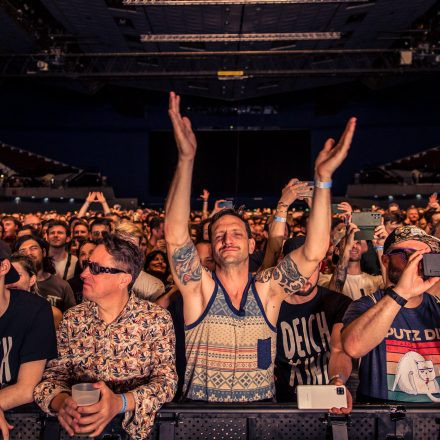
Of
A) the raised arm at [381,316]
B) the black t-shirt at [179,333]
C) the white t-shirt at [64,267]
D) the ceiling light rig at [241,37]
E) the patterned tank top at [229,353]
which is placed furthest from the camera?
the ceiling light rig at [241,37]

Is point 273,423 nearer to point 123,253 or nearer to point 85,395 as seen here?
point 85,395

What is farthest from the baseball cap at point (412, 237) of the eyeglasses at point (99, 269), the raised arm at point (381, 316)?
the eyeglasses at point (99, 269)

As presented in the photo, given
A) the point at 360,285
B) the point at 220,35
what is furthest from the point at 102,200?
the point at 220,35

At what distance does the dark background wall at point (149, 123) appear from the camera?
20234 mm

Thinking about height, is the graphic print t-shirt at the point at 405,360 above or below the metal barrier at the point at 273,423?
above

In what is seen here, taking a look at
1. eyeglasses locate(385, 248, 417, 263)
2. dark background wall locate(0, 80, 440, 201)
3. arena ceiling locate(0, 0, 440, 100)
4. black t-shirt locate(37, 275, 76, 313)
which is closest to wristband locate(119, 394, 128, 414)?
eyeglasses locate(385, 248, 417, 263)

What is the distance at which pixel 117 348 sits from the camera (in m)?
2.02

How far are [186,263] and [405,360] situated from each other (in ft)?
2.69

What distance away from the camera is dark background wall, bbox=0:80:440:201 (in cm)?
2023

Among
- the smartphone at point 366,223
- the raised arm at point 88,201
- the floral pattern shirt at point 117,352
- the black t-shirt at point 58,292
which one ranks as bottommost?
the floral pattern shirt at point 117,352

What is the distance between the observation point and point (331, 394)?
1673 mm

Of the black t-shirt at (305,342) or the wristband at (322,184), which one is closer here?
the wristband at (322,184)

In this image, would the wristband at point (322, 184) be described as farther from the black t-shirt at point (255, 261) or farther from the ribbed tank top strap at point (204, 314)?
the black t-shirt at point (255, 261)

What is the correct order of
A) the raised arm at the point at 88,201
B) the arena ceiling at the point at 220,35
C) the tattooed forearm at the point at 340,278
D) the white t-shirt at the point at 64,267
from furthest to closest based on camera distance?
the arena ceiling at the point at 220,35, the raised arm at the point at 88,201, the white t-shirt at the point at 64,267, the tattooed forearm at the point at 340,278
